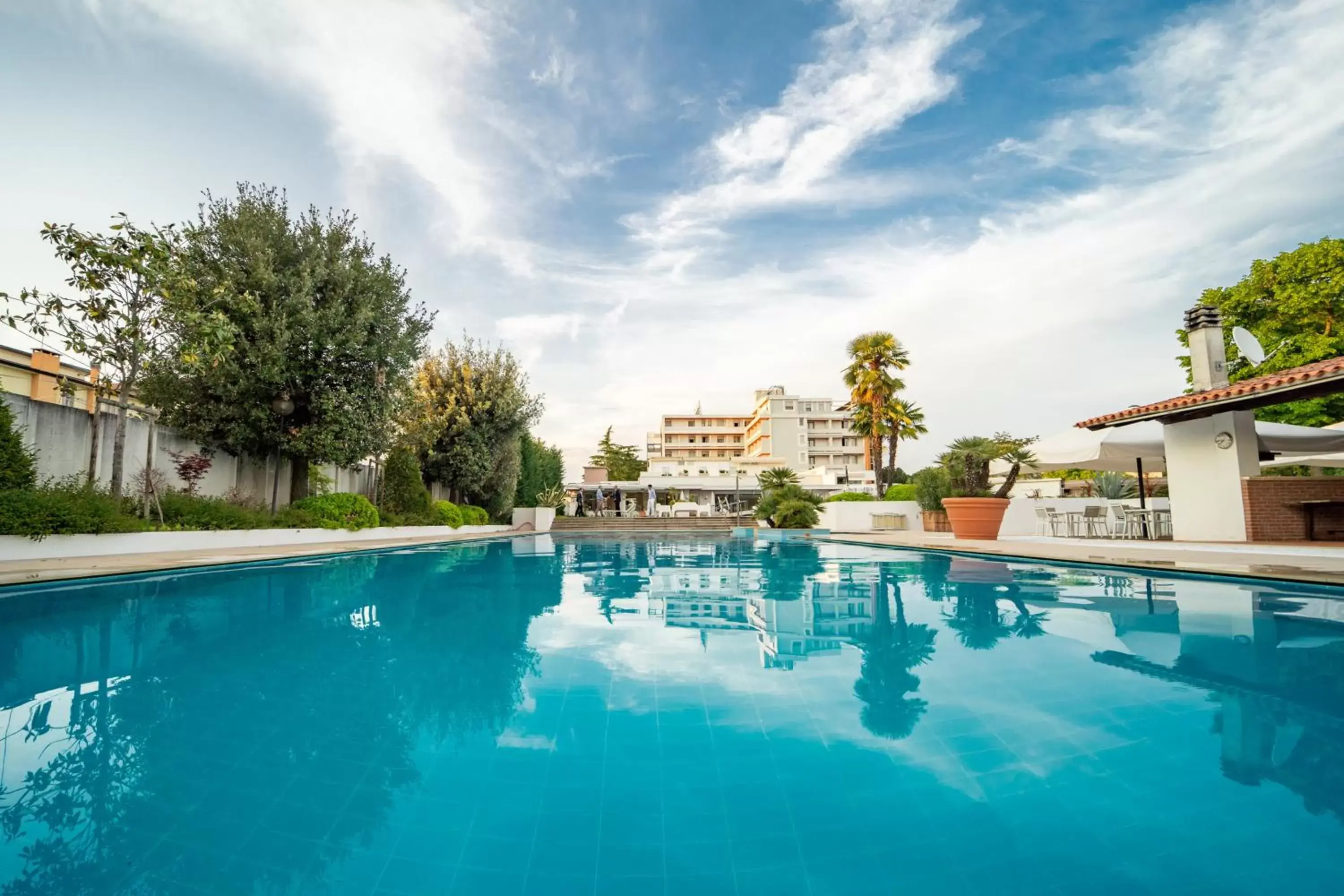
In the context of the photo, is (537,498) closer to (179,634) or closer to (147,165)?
(147,165)

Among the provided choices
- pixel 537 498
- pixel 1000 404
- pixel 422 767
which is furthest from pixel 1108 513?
pixel 537 498

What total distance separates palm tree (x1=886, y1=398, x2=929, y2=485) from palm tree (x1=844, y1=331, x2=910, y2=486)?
1.14ft

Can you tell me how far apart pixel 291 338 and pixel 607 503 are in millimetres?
28705

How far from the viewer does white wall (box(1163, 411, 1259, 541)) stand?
10062 millimetres

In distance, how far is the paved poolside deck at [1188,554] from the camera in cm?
648

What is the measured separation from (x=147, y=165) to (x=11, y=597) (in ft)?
29.6

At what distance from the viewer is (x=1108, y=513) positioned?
13.6m

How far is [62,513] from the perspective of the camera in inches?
336

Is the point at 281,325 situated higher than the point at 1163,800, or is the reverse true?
the point at 281,325

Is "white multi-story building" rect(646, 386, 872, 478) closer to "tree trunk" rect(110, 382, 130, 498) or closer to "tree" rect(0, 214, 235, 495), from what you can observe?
"tree" rect(0, 214, 235, 495)

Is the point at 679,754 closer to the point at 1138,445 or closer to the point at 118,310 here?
the point at 118,310

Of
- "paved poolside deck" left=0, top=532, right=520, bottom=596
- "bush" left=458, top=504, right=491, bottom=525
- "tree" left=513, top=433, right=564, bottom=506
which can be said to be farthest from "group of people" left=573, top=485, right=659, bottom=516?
"paved poolside deck" left=0, top=532, right=520, bottom=596

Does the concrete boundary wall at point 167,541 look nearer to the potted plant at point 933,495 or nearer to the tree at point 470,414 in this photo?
the tree at point 470,414

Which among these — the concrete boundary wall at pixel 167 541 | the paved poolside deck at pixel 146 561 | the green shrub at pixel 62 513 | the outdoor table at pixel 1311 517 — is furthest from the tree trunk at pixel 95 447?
the outdoor table at pixel 1311 517
